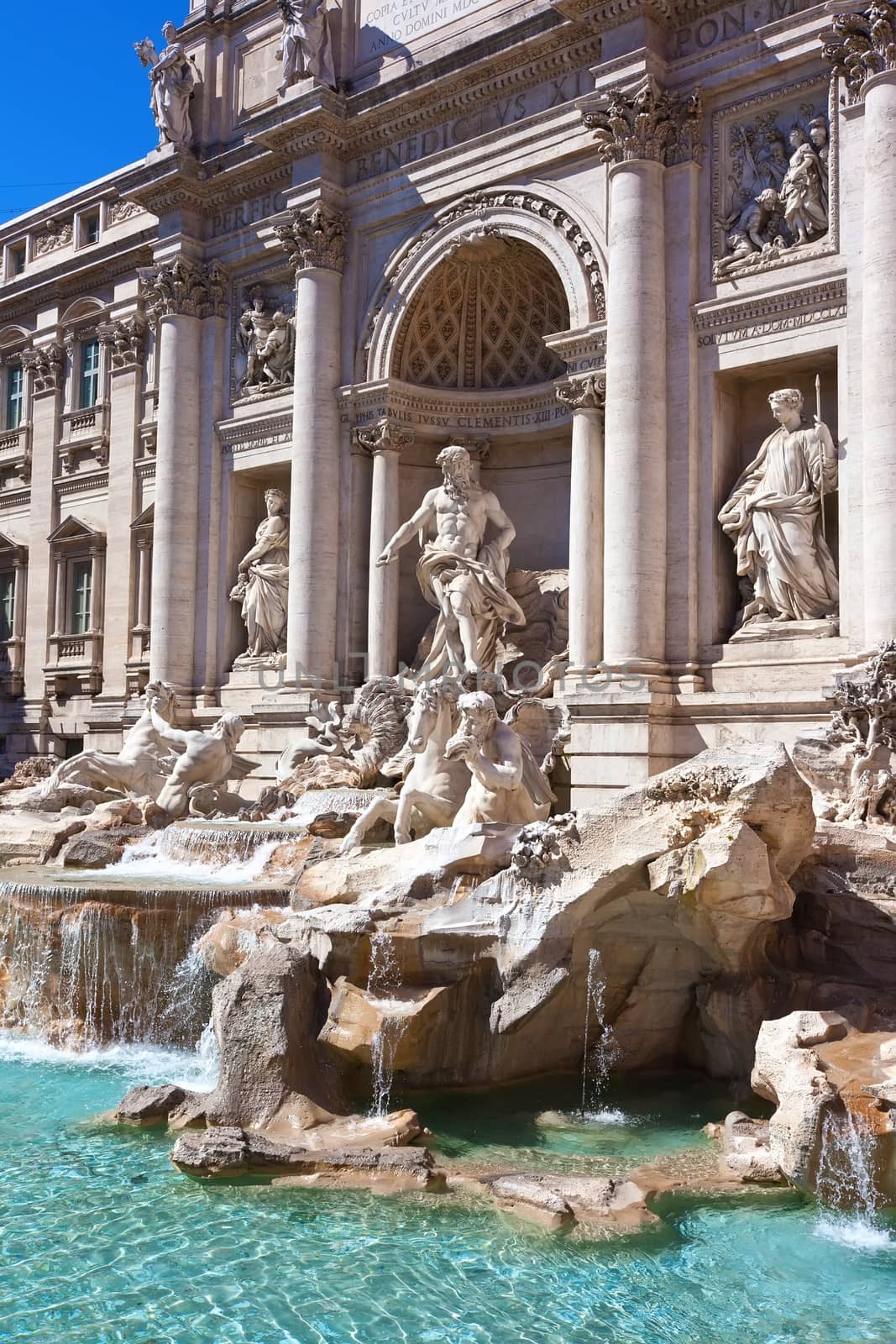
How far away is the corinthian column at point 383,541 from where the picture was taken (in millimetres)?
17391

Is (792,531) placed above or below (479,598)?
above

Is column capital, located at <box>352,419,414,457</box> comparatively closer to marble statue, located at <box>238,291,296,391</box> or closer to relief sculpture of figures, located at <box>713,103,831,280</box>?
marble statue, located at <box>238,291,296,391</box>

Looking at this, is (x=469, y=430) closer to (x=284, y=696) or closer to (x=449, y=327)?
(x=449, y=327)

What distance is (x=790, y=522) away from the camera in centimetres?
1348

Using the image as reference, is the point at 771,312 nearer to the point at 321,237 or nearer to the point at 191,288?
the point at 321,237

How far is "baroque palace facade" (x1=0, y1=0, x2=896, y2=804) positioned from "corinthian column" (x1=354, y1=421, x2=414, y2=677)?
0.05 metres

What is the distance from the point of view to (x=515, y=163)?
1625 cm

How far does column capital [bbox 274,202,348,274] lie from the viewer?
710 inches

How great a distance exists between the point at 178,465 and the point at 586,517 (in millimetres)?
7854

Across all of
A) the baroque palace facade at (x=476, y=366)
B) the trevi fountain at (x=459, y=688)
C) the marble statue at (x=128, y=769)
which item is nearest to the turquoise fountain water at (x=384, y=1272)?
the trevi fountain at (x=459, y=688)

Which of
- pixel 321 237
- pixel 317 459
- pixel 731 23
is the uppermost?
pixel 731 23

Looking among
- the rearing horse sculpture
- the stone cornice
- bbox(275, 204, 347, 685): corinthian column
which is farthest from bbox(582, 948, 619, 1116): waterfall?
bbox(275, 204, 347, 685): corinthian column

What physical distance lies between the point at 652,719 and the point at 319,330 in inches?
316

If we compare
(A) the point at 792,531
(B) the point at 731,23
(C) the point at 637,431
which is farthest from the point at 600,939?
(B) the point at 731,23
